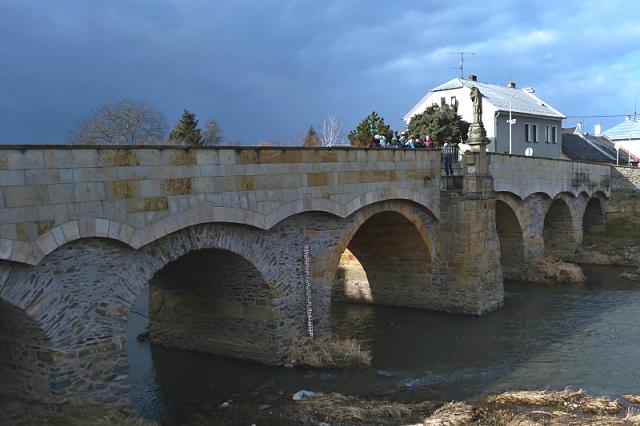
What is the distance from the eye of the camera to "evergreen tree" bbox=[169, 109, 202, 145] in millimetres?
35625

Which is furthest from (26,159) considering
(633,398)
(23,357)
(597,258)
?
(597,258)

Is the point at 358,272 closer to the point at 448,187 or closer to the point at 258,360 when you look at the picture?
the point at 448,187

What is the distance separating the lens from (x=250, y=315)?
14242mm

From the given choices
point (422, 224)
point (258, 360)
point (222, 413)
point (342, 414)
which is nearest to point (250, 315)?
point (258, 360)

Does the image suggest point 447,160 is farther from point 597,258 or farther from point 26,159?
point 597,258

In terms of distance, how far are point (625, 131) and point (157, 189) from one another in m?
54.1

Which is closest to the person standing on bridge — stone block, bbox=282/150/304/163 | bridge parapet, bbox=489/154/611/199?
bridge parapet, bbox=489/154/611/199

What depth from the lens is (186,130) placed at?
121ft

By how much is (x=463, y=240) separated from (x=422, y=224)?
1.46 meters

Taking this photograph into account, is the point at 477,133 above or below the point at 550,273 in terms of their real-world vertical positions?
above

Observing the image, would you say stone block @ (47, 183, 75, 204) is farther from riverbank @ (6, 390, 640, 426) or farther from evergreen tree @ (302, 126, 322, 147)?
evergreen tree @ (302, 126, 322, 147)

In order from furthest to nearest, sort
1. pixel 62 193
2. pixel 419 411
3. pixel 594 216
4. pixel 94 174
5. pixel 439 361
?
pixel 594 216, pixel 439 361, pixel 419 411, pixel 94 174, pixel 62 193

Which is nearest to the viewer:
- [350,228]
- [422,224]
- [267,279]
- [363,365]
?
[267,279]

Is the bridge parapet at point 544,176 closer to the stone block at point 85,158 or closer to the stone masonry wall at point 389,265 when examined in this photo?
the stone masonry wall at point 389,265
